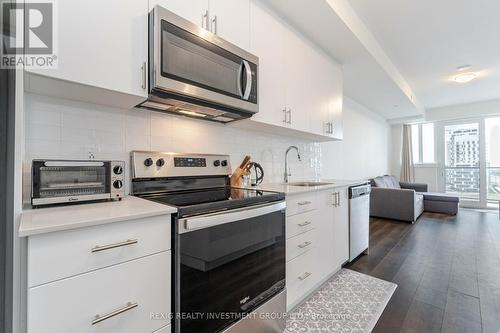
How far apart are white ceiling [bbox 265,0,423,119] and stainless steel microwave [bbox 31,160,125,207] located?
1.78m

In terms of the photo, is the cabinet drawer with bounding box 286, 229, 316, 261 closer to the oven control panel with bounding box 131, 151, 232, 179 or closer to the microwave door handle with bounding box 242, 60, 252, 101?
the oven control panel with bounding box 131, 151, 232, 179

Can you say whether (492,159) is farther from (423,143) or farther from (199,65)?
(199,65)

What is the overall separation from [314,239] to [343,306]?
1.76ft

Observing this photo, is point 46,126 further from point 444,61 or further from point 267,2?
point 444,61

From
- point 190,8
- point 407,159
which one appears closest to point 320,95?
point 190,8

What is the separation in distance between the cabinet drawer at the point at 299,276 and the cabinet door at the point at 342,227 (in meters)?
0.53

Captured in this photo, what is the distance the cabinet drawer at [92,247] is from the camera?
74 cm

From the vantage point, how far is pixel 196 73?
1.42 m

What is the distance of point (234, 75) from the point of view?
1629 millimetres

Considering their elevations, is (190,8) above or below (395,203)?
above

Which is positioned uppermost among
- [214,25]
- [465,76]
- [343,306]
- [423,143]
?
[465,76]

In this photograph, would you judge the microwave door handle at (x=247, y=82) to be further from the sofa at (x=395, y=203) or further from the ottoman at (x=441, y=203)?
the ottoman at (x=441, y=203)

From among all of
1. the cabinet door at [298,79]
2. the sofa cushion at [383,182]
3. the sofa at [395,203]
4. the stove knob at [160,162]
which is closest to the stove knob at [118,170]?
the stove knob at [160,162]

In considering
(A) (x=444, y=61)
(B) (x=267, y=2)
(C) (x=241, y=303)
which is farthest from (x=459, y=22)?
(C) (x=241, y=303)
